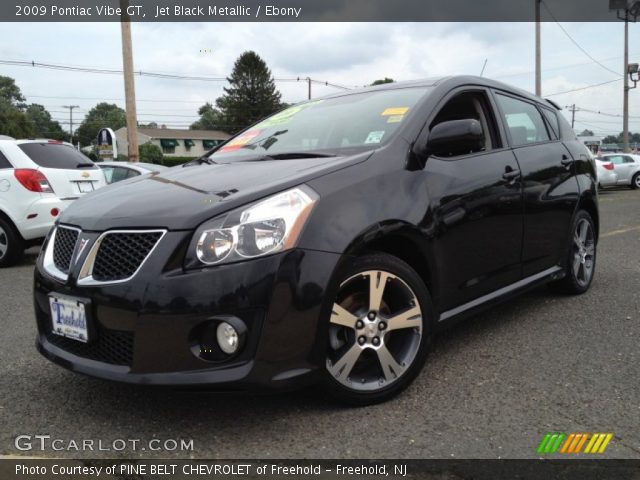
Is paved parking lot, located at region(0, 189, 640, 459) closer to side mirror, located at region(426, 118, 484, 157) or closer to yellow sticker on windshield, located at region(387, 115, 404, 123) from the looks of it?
side mirror, located at region(426, 118, 484, 157)

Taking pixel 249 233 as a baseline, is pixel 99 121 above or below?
above

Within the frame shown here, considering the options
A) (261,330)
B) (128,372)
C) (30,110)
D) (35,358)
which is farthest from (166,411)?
(30,110)

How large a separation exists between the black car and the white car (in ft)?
12.9

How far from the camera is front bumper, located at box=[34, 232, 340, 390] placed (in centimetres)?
214

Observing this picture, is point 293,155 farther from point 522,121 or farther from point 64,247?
point 522,121

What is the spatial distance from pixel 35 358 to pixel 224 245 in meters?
1.78

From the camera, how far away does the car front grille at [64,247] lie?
8.27 ft

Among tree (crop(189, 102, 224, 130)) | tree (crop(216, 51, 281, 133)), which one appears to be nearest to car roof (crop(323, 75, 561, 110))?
tree (crop(216, 51, 281, 133))

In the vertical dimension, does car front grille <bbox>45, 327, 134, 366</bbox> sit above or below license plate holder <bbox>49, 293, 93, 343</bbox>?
below

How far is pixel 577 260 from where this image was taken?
4.44 meters

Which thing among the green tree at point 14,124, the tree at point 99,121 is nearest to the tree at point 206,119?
the tree at point 99,121

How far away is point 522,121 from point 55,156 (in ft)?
18.1

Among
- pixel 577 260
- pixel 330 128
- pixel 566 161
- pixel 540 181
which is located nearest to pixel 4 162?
pixel 330 128

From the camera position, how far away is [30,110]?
4067 inches
